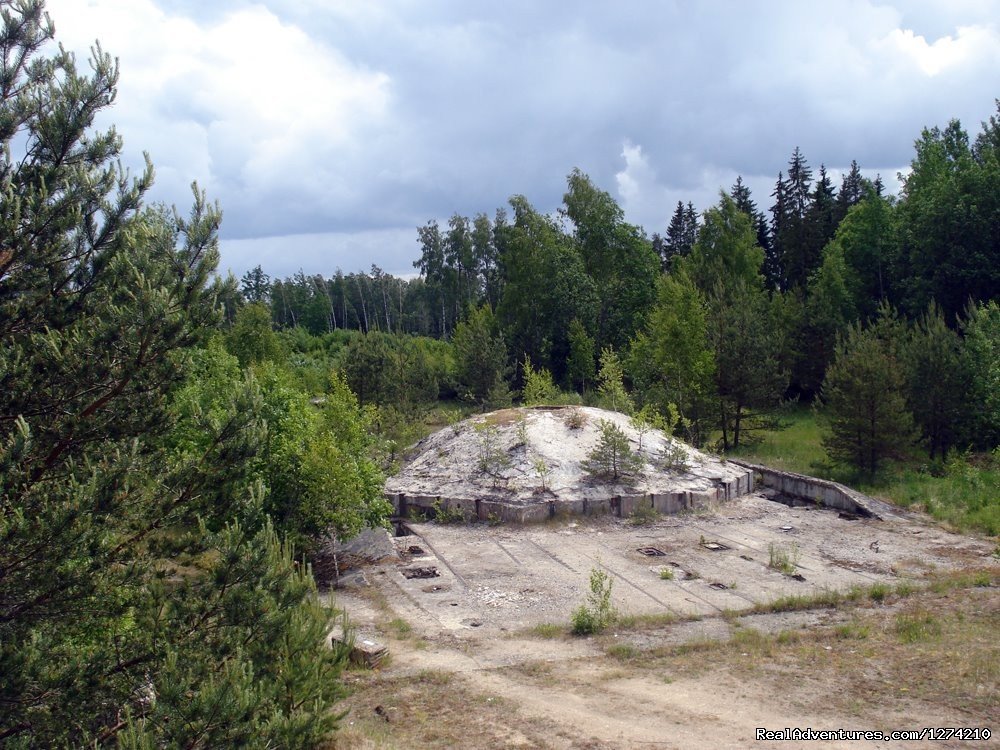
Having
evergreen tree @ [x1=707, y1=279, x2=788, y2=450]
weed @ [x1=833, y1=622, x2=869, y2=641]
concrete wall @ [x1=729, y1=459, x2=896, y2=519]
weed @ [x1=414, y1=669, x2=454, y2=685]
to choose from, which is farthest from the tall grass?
weed @ [x1=414, y1=669, x2=454, y2=685]

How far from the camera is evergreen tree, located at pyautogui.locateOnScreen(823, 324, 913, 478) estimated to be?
19891mm

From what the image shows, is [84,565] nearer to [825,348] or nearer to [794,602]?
[794,602]

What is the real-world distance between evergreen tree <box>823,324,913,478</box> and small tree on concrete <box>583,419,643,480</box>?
5573mm

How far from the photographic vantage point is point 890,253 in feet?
135

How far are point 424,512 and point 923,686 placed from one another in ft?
37.5

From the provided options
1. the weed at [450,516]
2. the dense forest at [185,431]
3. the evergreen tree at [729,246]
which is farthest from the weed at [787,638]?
the evergreen tree at [729,246]

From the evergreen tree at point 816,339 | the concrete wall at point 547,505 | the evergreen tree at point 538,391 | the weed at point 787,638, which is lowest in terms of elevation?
the weed at point 787,638

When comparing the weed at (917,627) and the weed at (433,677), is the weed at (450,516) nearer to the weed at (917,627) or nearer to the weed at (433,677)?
the weed at (433,677)

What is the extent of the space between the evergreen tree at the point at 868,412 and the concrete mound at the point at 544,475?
8.49ft

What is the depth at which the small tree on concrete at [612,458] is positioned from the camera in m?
18.9

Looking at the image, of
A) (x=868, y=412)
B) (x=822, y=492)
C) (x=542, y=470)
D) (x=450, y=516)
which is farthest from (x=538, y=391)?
(x=868, y=412)

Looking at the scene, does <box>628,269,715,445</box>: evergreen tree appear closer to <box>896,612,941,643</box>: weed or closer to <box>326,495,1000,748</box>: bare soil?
<box>326,495,1000,748</box>: bare soil

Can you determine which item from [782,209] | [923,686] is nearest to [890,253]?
[782,209]

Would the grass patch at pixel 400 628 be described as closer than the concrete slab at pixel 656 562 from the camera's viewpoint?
Yes
